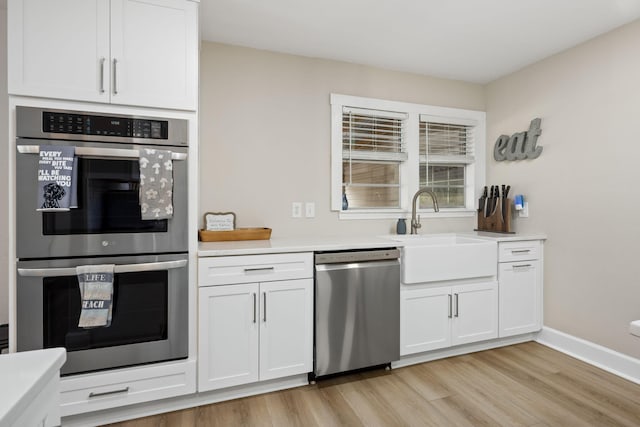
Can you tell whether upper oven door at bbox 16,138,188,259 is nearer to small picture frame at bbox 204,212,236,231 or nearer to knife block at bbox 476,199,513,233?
small picture frame at bbox 204,212,236,231

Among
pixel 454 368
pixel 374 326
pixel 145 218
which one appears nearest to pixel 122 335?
pixel 145 218

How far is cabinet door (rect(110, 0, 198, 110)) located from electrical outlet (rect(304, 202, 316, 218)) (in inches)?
49.8

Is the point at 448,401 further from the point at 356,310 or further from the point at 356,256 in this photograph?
the point at 356,256

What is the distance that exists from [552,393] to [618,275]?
40.8 inches

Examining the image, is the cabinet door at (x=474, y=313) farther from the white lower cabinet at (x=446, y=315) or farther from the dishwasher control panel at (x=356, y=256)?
the dishwasher control panel at (x=356, y=256)

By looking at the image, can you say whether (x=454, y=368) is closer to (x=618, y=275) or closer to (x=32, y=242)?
(x=618, y=275)

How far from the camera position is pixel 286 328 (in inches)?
86.0

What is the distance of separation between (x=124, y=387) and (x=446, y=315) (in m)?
2.20

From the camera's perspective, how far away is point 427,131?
3.44 meters

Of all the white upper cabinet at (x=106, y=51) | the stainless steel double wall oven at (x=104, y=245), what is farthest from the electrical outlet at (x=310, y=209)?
the white upper cabinet at (x=106, y=51)

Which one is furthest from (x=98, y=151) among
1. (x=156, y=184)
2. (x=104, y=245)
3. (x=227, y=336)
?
(x=227, y=336)

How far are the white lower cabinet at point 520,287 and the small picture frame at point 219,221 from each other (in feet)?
7.30

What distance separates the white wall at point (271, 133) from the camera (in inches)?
106

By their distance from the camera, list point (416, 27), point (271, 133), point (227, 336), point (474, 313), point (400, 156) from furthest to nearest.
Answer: point (400, 156)
point (271, 133)
point (474, 313)
point (416, 27)
point (227, 336)
